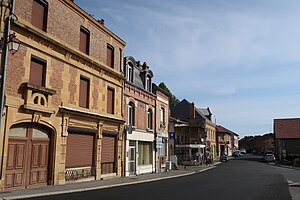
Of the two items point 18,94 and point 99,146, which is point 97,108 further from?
point 18,94

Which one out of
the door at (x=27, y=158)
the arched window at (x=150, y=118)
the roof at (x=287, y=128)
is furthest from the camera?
the roof at (x=287, y=128)

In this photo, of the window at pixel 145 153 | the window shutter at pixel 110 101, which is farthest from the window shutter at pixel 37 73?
the window at pixel 145 153

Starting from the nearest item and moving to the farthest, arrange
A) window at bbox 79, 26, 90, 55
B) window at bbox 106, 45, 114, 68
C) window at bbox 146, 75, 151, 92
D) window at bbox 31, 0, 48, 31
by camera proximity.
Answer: window at bbox 31, 0, 48, 31 → window at bbox 79, 26, 90, 55 → window at bbox 106, 45, 114, 68 → window at bbox 146, 75, 151, 92

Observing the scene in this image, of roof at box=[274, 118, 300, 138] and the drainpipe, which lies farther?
roof at box=[274, 118, 300, 138]

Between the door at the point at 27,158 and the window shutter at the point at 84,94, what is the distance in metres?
3.36

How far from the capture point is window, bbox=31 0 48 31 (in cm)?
1434

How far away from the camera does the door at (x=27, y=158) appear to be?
12664mm

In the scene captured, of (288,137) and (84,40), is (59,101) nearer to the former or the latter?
(84,40)

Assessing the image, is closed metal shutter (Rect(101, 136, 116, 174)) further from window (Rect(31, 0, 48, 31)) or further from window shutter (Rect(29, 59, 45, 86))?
window (Rect(31, 0, 48, 31))

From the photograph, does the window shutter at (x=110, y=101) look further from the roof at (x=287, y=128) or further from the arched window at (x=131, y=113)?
the roof at (x=287, y=128)

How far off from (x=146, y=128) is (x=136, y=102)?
2755 millimetres

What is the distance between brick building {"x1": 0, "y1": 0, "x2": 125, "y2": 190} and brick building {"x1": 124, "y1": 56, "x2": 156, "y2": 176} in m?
1.71

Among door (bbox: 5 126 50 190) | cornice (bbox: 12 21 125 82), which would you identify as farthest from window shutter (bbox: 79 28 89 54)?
door (bbox: 5 126 50 190)

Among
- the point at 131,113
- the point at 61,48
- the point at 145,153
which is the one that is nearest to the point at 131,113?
the point at 131,113
